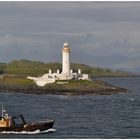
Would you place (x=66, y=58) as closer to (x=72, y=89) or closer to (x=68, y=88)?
(x=68, y=88)

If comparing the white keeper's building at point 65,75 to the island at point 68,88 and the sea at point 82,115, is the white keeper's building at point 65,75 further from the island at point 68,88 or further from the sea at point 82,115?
the sea at point 82,115

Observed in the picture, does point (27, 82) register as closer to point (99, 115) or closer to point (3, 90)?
point (3, 90)

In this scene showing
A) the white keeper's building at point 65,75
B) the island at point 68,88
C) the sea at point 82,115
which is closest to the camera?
the sea at point 82,115

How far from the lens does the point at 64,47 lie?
7581 centimetres

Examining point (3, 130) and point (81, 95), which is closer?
point (3, 130)

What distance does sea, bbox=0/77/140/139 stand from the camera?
1344 inches

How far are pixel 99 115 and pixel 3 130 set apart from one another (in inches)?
435

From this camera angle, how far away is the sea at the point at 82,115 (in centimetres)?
3412

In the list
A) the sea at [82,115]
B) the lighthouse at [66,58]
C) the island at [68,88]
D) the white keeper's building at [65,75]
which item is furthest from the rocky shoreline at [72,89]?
the sea at [82,115]

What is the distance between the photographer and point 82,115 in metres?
43.9

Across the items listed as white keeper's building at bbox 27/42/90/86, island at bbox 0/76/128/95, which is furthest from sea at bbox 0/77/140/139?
white keeper's building at bbox 27/42/90/86

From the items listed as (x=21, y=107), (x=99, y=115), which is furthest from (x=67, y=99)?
(x=99, y=115)

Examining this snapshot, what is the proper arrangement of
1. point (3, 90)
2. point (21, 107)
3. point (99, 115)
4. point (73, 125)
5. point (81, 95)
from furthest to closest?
point (3, 90) < point (81, 95) < point (21, 107) < point (99, 115) < point (73, 125)

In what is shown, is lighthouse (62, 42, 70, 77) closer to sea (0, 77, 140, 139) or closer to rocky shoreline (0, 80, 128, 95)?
rocky shoreline (0, 80, 128, 95)
